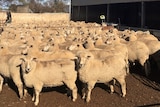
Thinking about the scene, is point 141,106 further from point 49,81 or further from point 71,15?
point 71,15

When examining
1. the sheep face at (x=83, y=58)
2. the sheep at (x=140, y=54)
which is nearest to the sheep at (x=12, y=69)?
the sheep face at (x=83, y=58)

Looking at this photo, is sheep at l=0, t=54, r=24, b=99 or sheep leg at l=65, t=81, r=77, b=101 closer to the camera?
sheep leg at l=65, t=81, r=77, b=101

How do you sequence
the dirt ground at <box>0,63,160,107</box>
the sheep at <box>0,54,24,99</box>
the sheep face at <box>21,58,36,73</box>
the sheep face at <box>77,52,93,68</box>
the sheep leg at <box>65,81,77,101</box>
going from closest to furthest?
the sheep face at <box>21,58,36,73</box> < the sheep face at <box>77,52,93,68</box> < the dirt ground at <box>0,63,160,107</box> < the sheep leg at <box>65,81,77,101</box> < the sheep at <box>0,54,24,99</box>

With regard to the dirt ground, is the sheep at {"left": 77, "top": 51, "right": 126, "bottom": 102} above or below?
Result: above

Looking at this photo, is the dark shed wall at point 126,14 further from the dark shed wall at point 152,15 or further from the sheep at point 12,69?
the sheep at point 12,69

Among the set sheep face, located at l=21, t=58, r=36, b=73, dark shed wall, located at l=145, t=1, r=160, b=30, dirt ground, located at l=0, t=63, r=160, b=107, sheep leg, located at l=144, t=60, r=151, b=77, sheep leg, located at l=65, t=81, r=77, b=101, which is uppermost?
dark shed wall, located at l=145, t=1, r=160, b=30

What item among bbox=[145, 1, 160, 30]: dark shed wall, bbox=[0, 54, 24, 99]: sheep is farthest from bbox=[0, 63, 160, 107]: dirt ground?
bbox=[145, 1, 160, 30]: dark shed wall

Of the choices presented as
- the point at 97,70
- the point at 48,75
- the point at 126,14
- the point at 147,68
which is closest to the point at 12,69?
the point at 48,75

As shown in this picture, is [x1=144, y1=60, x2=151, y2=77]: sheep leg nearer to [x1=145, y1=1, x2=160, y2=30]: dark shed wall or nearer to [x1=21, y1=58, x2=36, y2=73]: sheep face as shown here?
[x1=21, y1=58, x2=36, y2=73]: sheep face

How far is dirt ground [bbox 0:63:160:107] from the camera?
875 centimetres

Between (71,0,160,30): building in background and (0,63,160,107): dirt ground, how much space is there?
15388mm

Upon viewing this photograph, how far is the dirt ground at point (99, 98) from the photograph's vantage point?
28.7 ft

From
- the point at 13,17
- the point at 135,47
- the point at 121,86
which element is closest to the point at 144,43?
the point at 135,47

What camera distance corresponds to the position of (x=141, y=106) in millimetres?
8430
